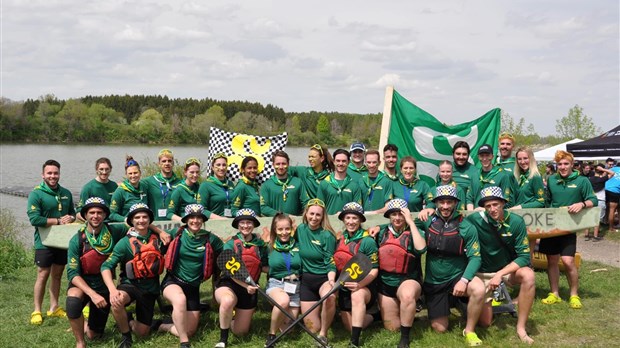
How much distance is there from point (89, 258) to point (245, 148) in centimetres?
412

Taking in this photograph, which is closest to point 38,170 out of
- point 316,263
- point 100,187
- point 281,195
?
point 100,187

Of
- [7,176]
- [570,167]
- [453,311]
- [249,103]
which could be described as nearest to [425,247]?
[453,311]

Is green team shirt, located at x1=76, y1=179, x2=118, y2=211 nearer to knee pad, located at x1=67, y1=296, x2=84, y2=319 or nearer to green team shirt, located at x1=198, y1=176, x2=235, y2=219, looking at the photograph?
green team shirt, located at x1=198, y1=176, x2=235, y2=219

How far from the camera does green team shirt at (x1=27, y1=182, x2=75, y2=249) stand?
22.9 feet

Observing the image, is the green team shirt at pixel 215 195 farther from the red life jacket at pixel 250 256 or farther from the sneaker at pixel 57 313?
the sneaker at pixel 57 313

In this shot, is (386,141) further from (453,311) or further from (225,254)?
(225,254)

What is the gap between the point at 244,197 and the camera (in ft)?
24.7

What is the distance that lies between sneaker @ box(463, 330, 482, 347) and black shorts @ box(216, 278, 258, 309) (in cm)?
224

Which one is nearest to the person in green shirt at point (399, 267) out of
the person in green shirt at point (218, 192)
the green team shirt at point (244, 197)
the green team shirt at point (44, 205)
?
the green team shirt at point (244, 197)

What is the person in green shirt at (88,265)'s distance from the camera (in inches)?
240

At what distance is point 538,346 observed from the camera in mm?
6207

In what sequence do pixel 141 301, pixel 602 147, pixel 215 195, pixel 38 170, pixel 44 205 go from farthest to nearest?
pixel 38 170
pixel 602 147
pixel 215 195
pixel 44 205
pixel 141 301

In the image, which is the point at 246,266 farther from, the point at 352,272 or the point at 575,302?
the point at 575,302

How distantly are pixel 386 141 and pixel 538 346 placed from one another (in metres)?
4.31
